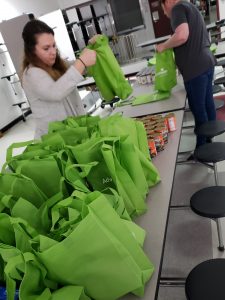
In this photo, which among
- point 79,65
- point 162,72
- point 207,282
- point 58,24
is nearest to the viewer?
point 207,282

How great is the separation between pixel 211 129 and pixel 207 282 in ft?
5.15

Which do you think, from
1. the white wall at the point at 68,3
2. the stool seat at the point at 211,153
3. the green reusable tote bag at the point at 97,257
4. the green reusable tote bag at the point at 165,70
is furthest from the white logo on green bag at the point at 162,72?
the white wall at the point at 68,3

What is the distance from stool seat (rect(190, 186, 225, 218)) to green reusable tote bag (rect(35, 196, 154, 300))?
753 millimetres

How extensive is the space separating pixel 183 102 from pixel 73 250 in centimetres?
195

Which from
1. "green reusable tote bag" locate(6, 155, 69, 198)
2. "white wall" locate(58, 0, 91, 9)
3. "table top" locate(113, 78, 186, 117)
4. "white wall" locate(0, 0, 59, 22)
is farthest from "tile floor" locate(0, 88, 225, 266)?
"white wall" locate(58, 0, 91, 9)

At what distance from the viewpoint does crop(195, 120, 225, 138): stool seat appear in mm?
2357

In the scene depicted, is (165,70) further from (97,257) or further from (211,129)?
(97,257)

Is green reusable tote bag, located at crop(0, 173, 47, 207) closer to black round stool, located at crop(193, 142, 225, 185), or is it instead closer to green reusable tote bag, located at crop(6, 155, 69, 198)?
green reusable tote bag, located at crop(6, 155, 69, 198)

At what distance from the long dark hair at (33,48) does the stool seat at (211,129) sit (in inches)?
49.1

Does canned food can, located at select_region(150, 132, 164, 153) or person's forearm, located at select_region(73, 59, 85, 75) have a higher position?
person's forearm, located at select_region(73, 59, 85, 75)

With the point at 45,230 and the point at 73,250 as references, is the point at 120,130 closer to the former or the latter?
the point at 45,230

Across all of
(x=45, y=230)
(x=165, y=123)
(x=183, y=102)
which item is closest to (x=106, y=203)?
(x=45, y=230)

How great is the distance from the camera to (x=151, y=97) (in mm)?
2721

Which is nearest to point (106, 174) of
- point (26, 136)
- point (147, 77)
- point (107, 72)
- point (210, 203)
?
point (210, 203)
